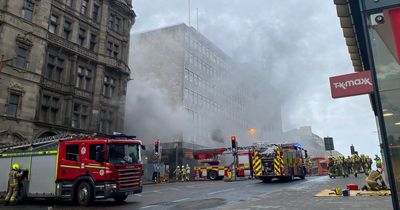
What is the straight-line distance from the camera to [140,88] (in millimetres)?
44562

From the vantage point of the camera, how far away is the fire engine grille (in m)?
12.0

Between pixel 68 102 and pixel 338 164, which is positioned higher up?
pixel 68 102

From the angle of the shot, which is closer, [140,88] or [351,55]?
[351,55]

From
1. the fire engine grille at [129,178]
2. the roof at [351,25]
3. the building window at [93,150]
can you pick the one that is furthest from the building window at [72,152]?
the roof at [351,25]

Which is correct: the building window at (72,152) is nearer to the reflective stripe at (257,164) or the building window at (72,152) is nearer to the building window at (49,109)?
the reflective stripe at (257,164)

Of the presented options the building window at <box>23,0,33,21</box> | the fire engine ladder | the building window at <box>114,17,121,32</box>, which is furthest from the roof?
the building window at <box>114,17,121,32</box>

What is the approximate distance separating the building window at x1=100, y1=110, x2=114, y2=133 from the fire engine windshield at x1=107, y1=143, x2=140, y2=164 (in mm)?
18426

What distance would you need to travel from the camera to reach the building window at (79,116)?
2780cm

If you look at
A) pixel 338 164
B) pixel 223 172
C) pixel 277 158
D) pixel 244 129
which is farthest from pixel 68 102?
pixel 244 129

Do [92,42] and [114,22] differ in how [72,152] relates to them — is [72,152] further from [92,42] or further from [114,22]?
[114,22]

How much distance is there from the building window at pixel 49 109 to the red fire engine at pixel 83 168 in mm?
12428

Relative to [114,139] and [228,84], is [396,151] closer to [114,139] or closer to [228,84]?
[114,139]

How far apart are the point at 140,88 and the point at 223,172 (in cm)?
1893

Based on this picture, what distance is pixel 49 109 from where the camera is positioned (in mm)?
25562
